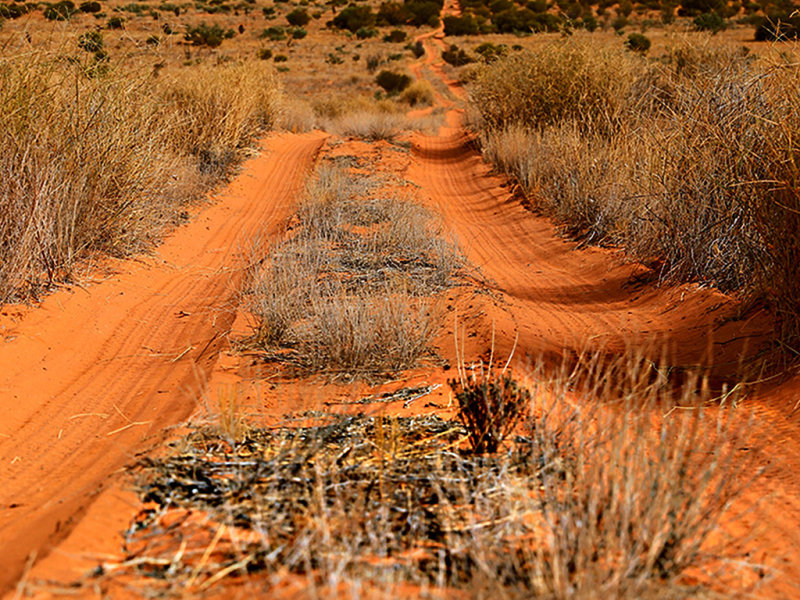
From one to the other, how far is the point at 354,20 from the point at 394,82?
26574mm

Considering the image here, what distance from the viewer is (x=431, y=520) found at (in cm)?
291

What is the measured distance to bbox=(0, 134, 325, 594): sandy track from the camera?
357cm

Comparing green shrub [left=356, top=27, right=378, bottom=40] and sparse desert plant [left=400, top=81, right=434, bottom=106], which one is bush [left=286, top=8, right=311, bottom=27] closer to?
green shrub [left=356, top=27, right=378, bottom=40]

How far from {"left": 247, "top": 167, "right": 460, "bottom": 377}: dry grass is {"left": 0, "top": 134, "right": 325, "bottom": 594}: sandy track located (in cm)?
60

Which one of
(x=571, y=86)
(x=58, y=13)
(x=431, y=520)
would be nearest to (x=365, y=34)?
(x=571, y=86)

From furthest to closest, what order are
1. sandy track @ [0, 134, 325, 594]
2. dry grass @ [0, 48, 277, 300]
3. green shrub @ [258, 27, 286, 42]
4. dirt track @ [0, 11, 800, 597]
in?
1. green shrub @ [258, 27, 286, 42]
2. dry grass @ [0, 48, 277, 300]
3. dirt track @ [0, 11, 800, 597]
4. sandy track @ [0, 134, 325, 594]

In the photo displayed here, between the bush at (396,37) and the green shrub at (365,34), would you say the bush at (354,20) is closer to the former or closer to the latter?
the green shrub at (365,34)

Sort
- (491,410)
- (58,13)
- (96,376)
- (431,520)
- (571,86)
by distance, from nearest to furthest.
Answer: (431,520), (491,410), (96,376), (58,13), (571,86)

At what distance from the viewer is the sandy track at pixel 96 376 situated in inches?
140

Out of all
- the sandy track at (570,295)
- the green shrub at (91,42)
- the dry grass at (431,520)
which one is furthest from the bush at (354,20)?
the dry grass at (431,520)

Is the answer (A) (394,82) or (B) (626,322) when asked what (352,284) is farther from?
(A) (394,82)

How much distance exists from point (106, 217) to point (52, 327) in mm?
2235

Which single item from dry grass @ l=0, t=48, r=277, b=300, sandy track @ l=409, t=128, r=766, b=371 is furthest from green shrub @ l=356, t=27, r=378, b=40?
dry grass @ l=0, t=48, r=277, b=300

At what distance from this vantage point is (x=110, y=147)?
782 centimetres
